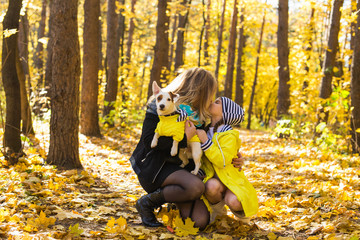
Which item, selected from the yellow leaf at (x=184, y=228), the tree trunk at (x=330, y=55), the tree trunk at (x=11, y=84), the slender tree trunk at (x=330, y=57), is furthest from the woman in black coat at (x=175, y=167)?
the tree trunk at (x=330, y=55)

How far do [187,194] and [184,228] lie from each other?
33cm

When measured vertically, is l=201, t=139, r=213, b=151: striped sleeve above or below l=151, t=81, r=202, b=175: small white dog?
below

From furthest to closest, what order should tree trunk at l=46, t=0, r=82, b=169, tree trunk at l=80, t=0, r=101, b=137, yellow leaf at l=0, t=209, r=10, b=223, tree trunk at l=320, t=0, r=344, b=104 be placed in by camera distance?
tree trunk at l=80, t=0, r=101, b=137
tree trunk at l=320, t=0, r=344, b=104
tree trunk at l=46, t=0, r=82, b=169
yellow leaf at l=0, t=209, r=10, b=223

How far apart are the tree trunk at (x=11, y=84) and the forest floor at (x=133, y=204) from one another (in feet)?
1.05

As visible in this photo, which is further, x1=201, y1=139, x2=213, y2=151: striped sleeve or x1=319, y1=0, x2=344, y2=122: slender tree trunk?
x1=319, y1=0, x2=344, y2=122: slender tree trunk

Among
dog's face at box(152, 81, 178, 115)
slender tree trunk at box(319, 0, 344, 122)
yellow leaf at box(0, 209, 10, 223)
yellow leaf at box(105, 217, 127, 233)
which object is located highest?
slender tree trunk at box(319, 0, 344, 122)

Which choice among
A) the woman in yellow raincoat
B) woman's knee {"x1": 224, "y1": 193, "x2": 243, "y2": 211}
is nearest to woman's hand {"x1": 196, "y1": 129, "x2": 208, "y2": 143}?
the woman in yellow raincoat

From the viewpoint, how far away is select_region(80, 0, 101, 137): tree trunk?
9.99 meters

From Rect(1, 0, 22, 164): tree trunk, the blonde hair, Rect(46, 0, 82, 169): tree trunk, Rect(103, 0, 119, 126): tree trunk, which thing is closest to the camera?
the blonde hair

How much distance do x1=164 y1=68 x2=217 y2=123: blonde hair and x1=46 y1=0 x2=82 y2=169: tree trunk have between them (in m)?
2.61

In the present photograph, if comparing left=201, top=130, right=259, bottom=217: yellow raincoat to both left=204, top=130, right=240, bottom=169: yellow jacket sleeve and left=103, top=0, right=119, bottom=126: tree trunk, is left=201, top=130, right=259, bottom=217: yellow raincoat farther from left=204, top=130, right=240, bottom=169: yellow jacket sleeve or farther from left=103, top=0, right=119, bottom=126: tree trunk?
left=103, top=0, right=119, bottom=126: tree trunk

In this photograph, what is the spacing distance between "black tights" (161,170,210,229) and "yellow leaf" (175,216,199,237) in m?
0.10

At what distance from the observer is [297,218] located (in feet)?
12.7

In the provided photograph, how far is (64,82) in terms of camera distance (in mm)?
5609
